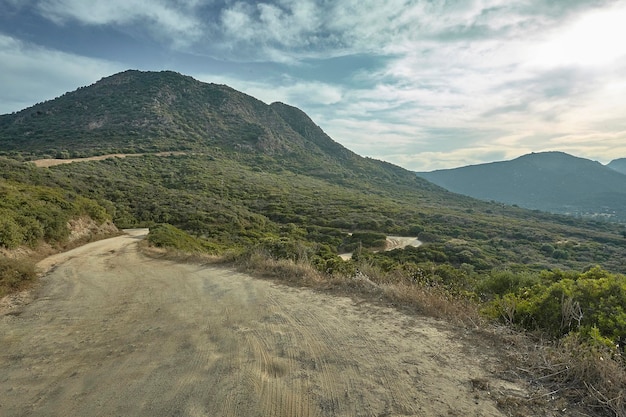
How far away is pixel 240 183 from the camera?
6700 cm

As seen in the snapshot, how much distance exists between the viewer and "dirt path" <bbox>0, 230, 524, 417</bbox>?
3377 mm

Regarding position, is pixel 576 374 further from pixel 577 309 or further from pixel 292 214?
pixel 292 214

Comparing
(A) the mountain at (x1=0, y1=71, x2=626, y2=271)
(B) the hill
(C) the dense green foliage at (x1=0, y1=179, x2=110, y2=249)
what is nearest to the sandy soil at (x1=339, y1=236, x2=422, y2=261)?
(B) the hill

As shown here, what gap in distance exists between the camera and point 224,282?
8789 millimetres

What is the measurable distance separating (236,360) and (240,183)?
64.4m

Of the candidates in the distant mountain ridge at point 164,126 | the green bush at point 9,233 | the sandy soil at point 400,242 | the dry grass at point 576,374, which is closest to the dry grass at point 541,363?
the dry grass at point 576,374

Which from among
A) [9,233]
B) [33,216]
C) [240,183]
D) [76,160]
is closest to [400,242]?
[240,183]

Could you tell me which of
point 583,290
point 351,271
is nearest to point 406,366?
point 583,290

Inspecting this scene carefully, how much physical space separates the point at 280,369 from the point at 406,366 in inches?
56.0

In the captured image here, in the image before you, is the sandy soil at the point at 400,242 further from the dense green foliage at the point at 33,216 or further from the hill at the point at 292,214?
the dense green foliage at the point at 33,216

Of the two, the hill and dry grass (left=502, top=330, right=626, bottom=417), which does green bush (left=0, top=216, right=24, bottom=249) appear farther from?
dry grass (left=502, top=330, right=626, bottom=417)

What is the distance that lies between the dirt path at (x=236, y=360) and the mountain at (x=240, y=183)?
4.19 metres

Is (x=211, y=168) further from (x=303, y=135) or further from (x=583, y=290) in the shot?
(x=303, y=135)

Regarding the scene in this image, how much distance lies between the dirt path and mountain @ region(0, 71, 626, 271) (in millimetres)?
4190
